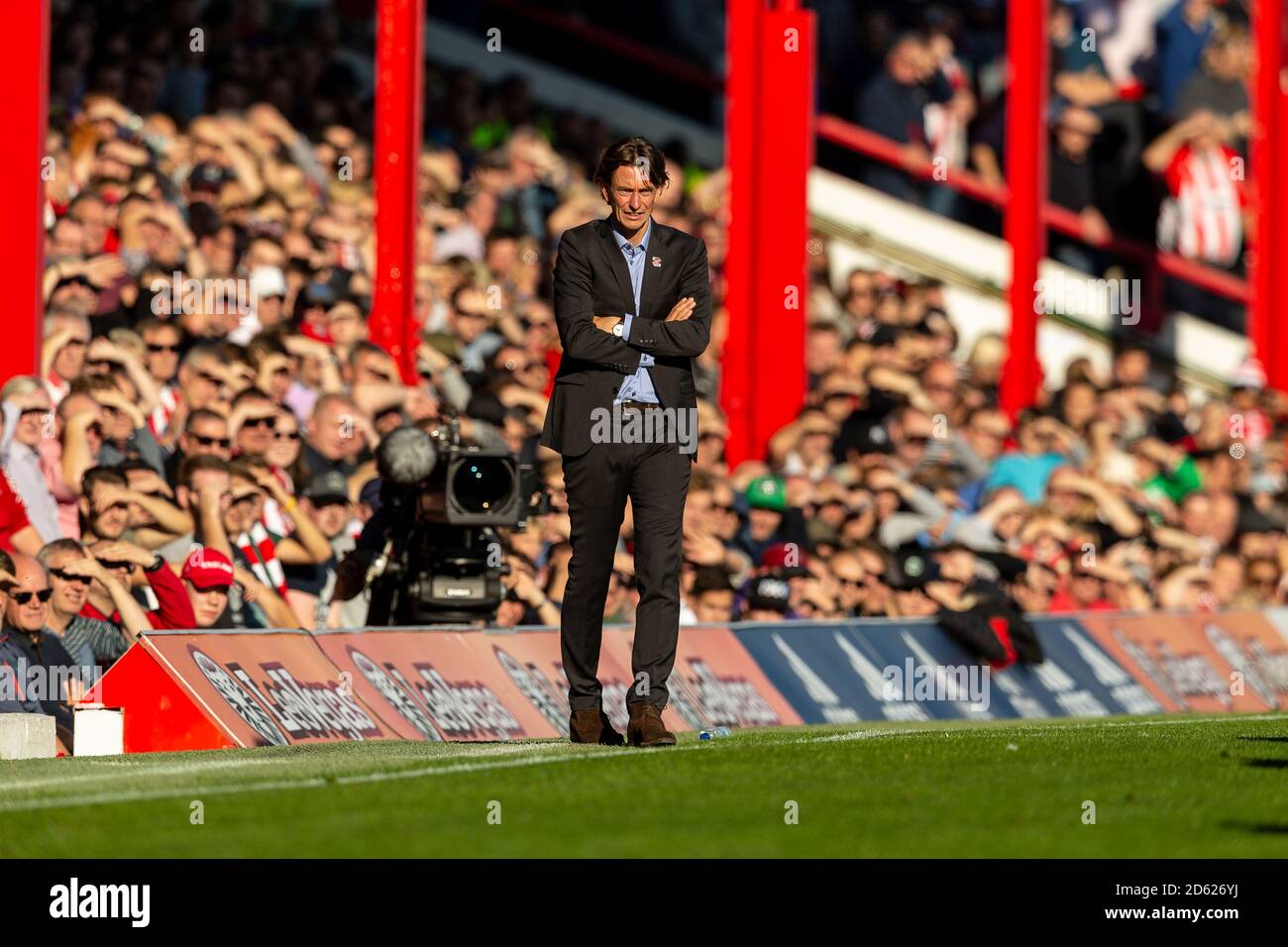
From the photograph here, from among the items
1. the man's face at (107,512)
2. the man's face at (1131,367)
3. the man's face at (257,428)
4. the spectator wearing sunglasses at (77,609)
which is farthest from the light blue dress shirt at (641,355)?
the man's face at (1131,367)

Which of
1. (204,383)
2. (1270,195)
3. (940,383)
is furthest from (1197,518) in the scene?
(204,383)

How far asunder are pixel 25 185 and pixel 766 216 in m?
6.36

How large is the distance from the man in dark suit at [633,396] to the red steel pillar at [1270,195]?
47.7 feet

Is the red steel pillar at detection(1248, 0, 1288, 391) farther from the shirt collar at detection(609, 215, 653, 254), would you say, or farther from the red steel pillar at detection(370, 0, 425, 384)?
the shirt collar at detection(609, 215, 653, 254)

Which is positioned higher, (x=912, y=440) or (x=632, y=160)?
(x=632, y=160)

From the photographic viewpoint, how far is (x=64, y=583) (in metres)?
11.1

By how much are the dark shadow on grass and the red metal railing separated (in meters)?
14.2

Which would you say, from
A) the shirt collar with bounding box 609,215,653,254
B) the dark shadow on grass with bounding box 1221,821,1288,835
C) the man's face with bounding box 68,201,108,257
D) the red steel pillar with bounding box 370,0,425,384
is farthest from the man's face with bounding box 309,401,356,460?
the dark shadow on grass with bounding box 1221,821,1288,835

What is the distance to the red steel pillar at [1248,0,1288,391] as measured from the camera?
75.8 ft

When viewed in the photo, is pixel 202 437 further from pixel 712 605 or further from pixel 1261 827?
pixel 1261 827

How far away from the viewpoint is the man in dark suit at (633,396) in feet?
30.2

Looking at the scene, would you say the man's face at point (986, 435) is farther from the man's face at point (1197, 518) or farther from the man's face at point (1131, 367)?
the man's face at point (1131, 367)

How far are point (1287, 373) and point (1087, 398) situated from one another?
432cm
